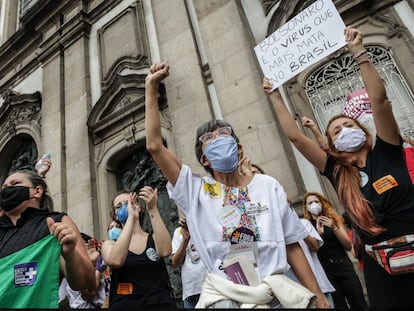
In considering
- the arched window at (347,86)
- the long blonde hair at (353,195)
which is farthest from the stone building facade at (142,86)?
the long blonde hair at (353,195)

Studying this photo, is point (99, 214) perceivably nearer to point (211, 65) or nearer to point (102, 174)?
point (102, 174)

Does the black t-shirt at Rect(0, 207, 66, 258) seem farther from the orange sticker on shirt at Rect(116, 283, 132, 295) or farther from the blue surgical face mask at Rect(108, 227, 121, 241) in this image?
the blue surgical face mask at Rect(108, 227, 121, 241)

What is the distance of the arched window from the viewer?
4332 millimetres

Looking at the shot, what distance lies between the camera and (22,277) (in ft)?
5.98

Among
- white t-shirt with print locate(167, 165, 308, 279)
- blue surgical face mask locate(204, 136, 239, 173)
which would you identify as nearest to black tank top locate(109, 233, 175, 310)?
white t-shirt with print locate(167, 165, 308, 279)

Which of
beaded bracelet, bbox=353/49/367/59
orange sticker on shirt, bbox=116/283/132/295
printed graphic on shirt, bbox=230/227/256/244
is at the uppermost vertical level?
beaded bracelet, bbox=353/49/367/59

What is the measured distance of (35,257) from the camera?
1848 mm

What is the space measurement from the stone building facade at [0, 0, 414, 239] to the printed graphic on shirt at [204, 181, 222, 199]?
9.27ft

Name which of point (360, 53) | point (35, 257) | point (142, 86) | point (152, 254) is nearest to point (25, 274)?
point (35, 257)

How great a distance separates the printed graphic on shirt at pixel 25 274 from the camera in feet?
5.94

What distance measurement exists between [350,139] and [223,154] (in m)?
0.87

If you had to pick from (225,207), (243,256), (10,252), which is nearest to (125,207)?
(10,252)

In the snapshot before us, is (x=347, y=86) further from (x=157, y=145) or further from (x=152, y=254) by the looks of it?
(x=157, y=145)

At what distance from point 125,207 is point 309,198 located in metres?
1.98
